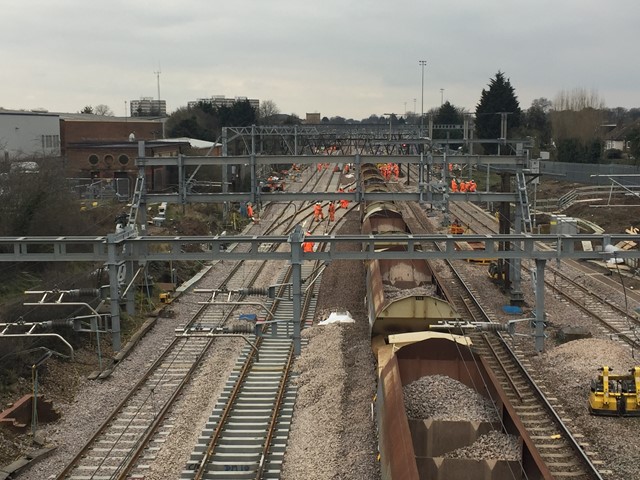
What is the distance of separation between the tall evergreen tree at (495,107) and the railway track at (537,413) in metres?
59.5

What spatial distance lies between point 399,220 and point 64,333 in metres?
13.3

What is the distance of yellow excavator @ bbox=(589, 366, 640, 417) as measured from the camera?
14945 mm

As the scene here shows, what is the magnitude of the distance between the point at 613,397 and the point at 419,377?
490 cm

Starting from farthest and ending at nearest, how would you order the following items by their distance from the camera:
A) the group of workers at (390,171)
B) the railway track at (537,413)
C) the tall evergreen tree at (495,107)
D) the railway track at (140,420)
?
the tall evergreen tree at (495,107), the group of workers at (390,171), the railway track at (140,420), the railway track at (537,413)

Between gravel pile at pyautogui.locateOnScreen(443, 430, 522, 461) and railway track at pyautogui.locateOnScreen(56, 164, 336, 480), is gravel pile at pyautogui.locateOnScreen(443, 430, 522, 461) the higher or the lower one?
the higher one

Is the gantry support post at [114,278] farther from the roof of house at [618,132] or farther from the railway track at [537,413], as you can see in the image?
the roof of house at [618,132]

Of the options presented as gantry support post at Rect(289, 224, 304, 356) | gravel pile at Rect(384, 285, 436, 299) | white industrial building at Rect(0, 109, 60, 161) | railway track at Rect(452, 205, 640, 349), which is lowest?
railway track at Rect(452, 205, 640, 349)

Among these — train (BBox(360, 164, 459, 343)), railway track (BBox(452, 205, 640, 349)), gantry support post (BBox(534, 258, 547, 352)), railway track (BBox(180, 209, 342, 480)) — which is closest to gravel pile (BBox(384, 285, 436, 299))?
train (BBox(360, 164, 459, 343))

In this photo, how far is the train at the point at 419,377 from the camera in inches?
364

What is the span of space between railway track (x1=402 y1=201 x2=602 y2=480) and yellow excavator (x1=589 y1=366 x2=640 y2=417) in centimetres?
77

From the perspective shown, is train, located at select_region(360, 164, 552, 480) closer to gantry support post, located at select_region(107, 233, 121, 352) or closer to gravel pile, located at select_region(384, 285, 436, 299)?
gravel pile, located at select_region(384, 285, 436, 299)

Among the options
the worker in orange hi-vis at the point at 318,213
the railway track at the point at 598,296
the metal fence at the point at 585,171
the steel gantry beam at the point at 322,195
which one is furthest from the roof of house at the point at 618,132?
the steel gantry beam at the point at 322,195

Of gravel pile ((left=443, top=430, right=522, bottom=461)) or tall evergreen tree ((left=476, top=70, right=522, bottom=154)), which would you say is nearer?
gravel pile ((left=443, top=430, right=522, bottom=461))

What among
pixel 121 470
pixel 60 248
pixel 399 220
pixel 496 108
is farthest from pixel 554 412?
pixel 496 108
